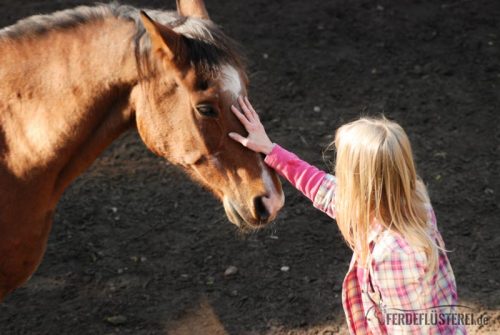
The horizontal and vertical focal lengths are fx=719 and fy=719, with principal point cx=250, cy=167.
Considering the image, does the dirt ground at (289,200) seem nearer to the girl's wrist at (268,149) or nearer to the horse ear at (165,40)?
the girl's wrist at (268,149)

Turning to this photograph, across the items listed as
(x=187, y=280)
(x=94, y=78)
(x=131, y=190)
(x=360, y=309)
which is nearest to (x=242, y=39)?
(x=131, y=190)

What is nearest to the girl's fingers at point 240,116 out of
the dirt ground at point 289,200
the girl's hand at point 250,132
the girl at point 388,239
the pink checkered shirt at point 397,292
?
the girl's hand at point 250,132

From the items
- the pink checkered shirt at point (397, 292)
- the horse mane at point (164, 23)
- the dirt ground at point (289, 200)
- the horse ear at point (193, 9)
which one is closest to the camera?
the pink checkered shirt at point (397, 292)

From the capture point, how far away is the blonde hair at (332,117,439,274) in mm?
2412

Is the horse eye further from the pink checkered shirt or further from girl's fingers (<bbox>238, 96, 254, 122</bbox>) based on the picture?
the pink checkered shirt

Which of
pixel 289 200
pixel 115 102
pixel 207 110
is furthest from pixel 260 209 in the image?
pixel 289 200

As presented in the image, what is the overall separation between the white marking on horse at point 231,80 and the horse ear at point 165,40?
6.7 inches

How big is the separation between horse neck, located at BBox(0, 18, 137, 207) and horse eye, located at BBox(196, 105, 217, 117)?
275 mm

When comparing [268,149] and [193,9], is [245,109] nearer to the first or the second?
[268,149]

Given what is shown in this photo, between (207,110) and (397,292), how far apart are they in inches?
39.1

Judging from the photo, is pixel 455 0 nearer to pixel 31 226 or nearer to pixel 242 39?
pixel 242 39

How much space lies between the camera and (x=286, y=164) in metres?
2.84

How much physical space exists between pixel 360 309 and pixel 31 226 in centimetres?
141

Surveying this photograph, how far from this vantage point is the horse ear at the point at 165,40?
2.57 meters
